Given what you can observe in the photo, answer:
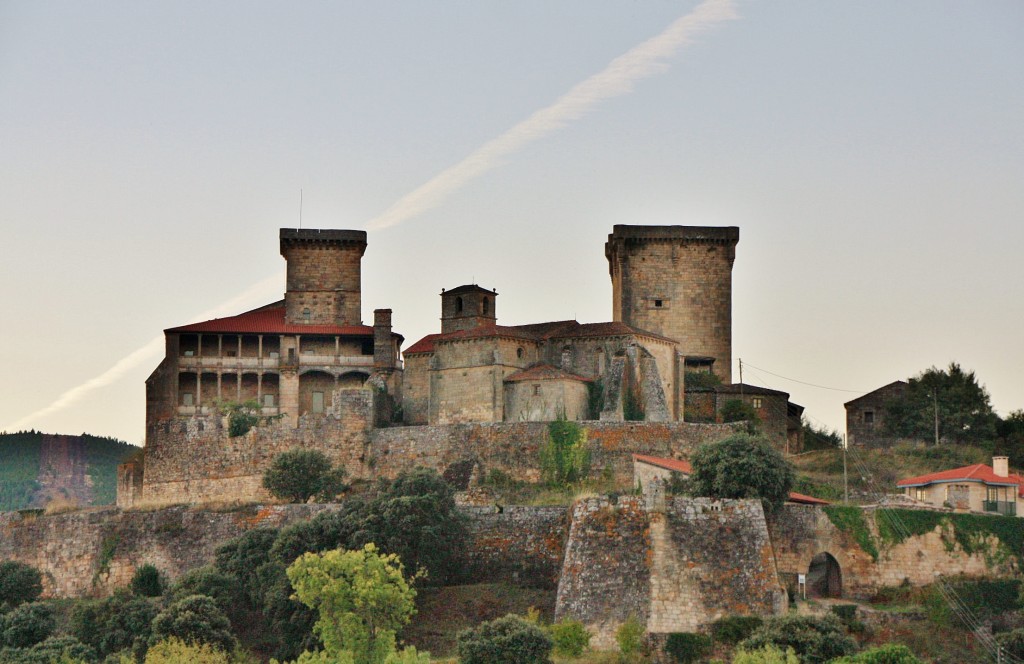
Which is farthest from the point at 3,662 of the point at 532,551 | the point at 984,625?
the point at 984,625

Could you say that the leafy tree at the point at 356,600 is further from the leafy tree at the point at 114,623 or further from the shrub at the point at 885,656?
the shrub at the point at 885,656

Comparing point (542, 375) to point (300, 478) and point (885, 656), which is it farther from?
point (885, 656)

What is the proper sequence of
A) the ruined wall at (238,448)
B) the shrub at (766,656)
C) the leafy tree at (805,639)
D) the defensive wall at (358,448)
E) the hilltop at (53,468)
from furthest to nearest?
the hilltop at (53,468) → the ruined wall at (238,448) → the defensive wall at (358,448) → the leafy tree at (805,639) → the shrub at (766,656)

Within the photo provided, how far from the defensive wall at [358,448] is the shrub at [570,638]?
A: 52.6 feet

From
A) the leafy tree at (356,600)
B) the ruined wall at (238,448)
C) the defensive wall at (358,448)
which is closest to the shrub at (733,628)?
the leafy tree at (356,600)

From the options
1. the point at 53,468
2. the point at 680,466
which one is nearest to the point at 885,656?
the point at 680,466

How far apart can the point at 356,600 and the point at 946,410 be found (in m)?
31.5

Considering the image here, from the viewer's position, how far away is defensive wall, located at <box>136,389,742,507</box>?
65.0 metres

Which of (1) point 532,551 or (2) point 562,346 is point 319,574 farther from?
(2) point 562,346

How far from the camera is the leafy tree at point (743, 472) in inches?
2126

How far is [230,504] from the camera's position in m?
63.8

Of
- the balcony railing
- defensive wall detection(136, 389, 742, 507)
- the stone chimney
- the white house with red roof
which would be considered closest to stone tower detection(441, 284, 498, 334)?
the stone chimney

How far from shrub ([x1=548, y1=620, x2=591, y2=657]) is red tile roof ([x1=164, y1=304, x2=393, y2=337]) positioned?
30.4 m

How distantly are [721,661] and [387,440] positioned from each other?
24.1 m
